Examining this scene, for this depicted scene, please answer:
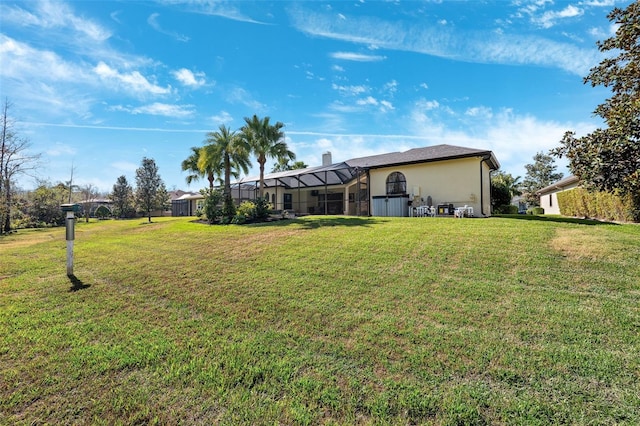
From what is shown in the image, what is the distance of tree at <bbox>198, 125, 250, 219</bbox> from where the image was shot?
18.1m

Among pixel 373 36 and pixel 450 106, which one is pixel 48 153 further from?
pixel 450 106

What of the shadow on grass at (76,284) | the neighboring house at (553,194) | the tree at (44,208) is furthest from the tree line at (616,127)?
the tree at (44,208)

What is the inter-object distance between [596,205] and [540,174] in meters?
43.6

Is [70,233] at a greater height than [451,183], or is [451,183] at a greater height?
[451,183]

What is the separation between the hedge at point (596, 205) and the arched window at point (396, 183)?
8.28 meters

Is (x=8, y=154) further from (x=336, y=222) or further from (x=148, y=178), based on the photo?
(x=336, y=222)

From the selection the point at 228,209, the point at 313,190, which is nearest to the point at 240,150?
the point at 228,209

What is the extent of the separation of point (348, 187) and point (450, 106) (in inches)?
419

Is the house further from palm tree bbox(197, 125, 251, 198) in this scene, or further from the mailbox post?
the mailbox post

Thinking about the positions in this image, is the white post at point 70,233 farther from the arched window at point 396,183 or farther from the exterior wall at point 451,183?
the arched window at point 396,183

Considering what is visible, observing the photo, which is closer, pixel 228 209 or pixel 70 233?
pixel 70 233

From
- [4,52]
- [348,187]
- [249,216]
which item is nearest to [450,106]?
[348,187]

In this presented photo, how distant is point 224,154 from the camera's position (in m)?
19.2

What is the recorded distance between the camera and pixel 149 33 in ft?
30.7
